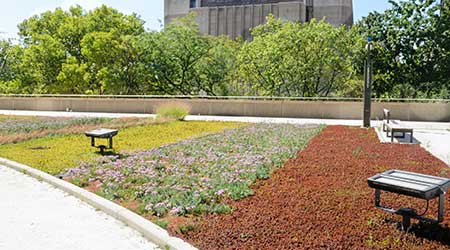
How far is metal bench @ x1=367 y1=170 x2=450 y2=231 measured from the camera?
446 cm

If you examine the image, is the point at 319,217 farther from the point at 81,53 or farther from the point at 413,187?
the point at 81,53

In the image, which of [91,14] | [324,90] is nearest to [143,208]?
[324,90]

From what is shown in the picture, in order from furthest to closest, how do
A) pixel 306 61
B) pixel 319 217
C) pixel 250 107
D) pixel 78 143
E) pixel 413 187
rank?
pixel 306 61 < pixel 250 107 < pixel 78 143 < pixel 319 217 < pixel 413 187

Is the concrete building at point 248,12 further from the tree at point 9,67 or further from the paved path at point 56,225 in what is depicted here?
the paved path at point 56,225

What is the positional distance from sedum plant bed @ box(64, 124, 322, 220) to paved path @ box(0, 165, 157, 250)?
1.65ft

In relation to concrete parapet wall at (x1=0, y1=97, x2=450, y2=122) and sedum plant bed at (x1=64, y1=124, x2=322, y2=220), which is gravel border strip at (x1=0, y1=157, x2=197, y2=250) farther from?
concrete parapet wall at (x1=0, y1=97, x2=450, y2=122)

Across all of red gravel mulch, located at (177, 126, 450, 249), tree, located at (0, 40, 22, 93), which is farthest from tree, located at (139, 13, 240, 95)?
red gravel mulch, located at (177, 126, 450, 249)

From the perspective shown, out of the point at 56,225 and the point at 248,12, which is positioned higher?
the point at 248,12

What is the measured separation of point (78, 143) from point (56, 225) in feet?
24.9

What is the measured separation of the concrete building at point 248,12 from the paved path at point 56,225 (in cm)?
5754

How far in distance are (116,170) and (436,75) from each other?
22903 mm

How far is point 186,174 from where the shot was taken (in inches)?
311

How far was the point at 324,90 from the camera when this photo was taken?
31422 millimetres

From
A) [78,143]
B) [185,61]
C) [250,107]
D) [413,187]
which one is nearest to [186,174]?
[413,187]
